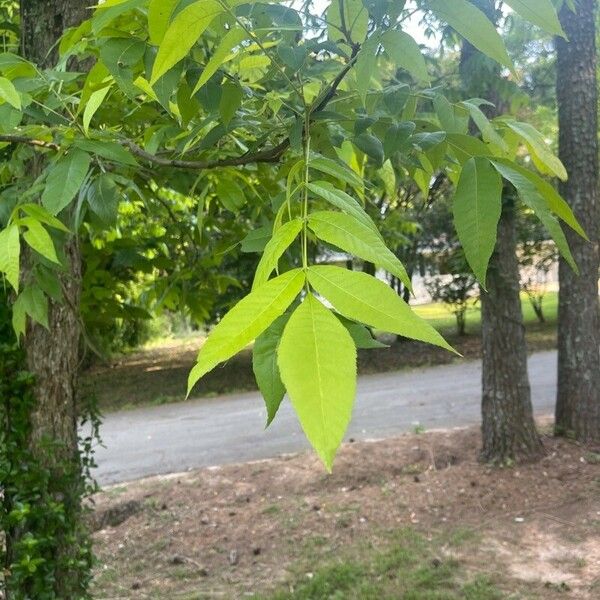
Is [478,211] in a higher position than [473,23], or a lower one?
lower

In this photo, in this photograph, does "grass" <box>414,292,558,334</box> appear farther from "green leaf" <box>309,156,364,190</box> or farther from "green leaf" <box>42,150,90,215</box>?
"green leaf" <box>309,156,364,190</box>

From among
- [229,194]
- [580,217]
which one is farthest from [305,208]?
[580,217]

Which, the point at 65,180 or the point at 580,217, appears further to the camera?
the point at 580,217

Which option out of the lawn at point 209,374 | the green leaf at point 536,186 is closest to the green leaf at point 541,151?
the green leaf at point 536,186

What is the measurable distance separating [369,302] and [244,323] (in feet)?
0.36

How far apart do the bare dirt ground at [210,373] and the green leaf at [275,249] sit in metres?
10.9

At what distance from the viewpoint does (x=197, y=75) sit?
49.9 inches

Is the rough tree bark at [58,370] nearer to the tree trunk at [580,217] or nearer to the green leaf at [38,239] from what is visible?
the green leaf at [38,239]

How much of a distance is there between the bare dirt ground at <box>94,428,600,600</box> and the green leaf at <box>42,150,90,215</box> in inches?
121

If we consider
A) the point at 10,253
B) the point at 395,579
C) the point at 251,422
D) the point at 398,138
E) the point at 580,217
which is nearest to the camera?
the point at 10,253

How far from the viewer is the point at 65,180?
1.29 m

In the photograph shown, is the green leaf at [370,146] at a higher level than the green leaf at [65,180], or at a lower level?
higher

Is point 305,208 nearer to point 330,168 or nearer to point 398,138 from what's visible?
point 330,168

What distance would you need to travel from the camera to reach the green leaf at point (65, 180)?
125 centimetres
